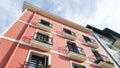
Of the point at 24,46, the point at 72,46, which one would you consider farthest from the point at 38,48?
the point at 72,46

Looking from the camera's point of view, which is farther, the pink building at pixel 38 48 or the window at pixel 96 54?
the window at pixel 96 54

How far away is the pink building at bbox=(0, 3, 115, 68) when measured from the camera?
8.56 m

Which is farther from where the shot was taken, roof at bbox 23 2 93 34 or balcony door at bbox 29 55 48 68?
roof at bbox 23 2 93 34

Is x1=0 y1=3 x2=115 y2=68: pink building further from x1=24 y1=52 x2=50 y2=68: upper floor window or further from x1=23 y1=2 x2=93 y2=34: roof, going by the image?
x1=23 y1=2 x2=93 y2=34: roof

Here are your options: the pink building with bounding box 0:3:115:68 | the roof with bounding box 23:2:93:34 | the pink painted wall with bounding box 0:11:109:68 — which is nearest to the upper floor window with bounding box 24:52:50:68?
the pink building with bounding box 0:3:115:68

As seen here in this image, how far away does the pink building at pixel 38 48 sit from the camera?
8562 mm

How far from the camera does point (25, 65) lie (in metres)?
8.13

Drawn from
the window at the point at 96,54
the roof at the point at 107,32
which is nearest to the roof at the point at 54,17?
the roof at the point at 107,32

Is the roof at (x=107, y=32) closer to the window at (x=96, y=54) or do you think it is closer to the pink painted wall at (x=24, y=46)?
the window at (x=96, y=54)

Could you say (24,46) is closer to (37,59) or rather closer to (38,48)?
(38,48)

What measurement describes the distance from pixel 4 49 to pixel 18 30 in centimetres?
277

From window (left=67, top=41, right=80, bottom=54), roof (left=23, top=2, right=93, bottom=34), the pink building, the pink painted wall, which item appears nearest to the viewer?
the pink painted wall

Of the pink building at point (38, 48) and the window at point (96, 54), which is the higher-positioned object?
the pink building at point (38, 48)

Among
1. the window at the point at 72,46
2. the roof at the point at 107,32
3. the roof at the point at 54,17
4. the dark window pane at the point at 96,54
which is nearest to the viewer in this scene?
the window at the point at 72,46
